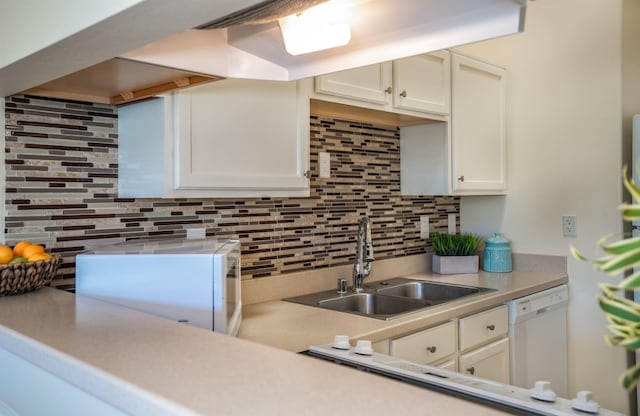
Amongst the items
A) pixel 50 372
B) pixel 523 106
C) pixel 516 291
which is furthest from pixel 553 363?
pixel 50 372

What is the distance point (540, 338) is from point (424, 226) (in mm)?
888

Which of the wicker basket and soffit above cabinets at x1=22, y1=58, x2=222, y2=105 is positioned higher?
soffit above cabinets at x1=22, y1=58, x2=222, y2=105

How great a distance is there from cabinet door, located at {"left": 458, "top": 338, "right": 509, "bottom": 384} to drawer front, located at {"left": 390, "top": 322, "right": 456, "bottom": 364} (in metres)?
0.13

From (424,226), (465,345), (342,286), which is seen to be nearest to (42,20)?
(342,286)

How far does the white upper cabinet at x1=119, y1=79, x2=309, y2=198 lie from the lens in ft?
5.51

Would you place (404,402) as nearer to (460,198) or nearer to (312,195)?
(312,195)

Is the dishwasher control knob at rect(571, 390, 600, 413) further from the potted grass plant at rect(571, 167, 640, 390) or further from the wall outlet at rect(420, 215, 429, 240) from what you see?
the wall outlet at rect(420, 215, 429, 240)

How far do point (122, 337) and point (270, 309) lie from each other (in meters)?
1.08

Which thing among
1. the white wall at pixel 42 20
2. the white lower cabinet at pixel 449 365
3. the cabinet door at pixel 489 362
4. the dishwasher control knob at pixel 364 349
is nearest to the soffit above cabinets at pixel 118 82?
the white wall at pixel 42 20

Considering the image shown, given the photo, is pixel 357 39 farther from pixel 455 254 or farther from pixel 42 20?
pixel 455 254

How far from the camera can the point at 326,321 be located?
191 cm

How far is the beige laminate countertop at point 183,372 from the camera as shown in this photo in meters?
0.73


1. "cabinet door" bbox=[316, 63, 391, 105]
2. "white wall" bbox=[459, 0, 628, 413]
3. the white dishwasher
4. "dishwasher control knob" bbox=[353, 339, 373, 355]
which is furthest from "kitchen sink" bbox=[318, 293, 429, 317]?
"white wall" bbox=[459, 0, 628, 413]

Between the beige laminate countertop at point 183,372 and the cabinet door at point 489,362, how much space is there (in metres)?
1.48
